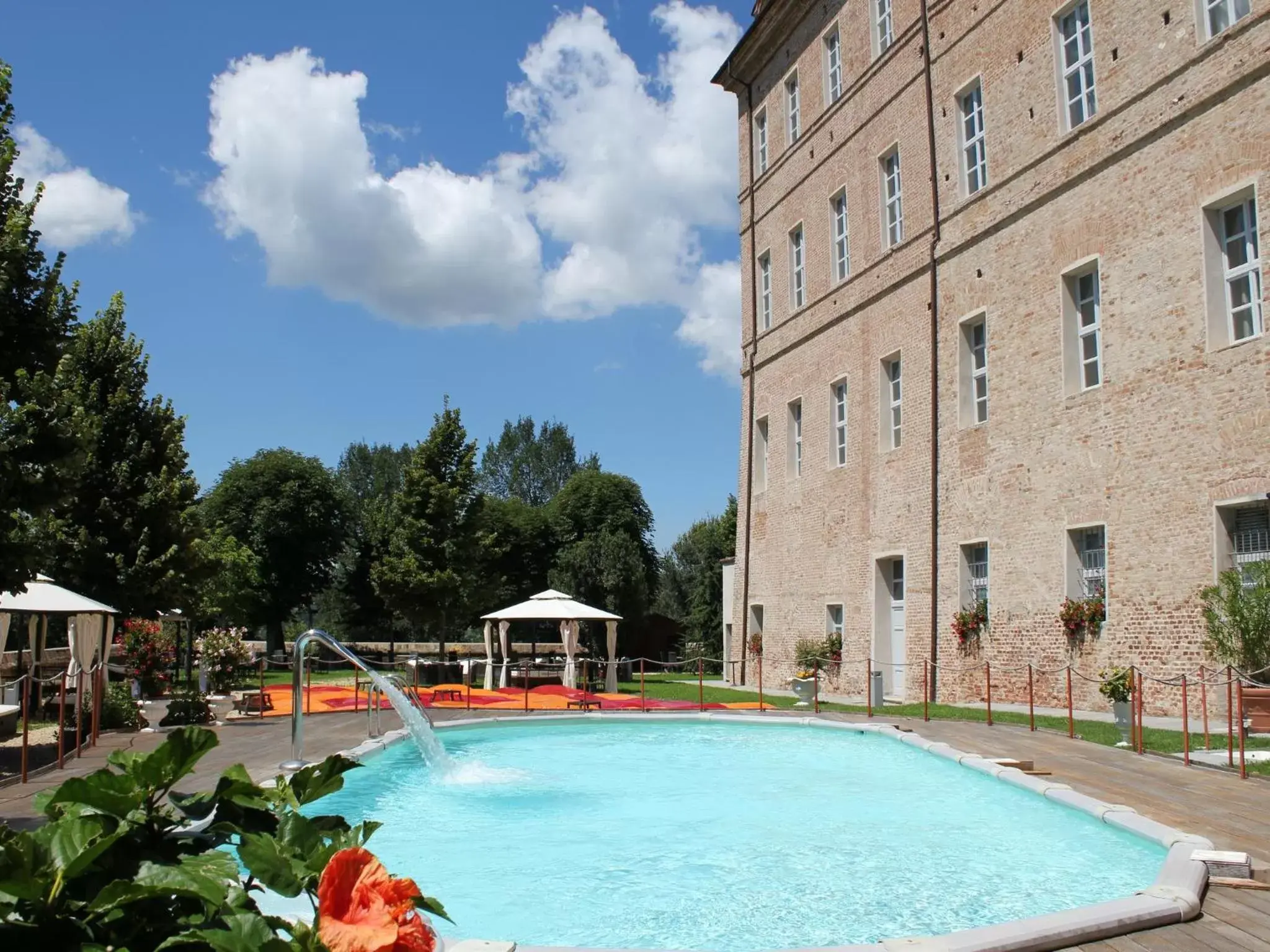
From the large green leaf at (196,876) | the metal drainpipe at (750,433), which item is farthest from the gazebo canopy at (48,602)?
the metal drainpipe at (750,433)

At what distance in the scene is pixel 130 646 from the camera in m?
18.6

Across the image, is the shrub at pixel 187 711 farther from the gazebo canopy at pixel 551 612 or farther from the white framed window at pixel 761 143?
the white framed window at pixel 761 143

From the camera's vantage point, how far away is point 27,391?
757 centimetres

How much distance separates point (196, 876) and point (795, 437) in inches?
1071

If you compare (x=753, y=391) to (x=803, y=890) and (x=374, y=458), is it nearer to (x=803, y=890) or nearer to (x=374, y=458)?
(x=803, y=890)

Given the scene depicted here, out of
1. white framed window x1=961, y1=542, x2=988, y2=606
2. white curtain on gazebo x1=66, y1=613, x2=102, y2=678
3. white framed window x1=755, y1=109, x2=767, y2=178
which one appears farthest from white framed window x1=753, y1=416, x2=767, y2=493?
white curtain on gazebo x1=66, y1=613, x2=102, y2=678

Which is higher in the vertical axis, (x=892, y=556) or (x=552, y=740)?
(x=892, y=556)

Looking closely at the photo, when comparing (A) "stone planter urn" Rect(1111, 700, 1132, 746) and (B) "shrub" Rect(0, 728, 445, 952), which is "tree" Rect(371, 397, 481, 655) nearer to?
(A) "stone planter urn" Rect(1111, 700, 1132, 746)

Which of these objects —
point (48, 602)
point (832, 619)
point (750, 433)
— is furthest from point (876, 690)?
point (48, 602)

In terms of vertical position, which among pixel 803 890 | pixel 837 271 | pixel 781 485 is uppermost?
pixel 837 271

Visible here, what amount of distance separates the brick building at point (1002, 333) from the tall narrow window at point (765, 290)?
0.11m

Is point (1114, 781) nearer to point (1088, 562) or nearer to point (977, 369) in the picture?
point (1088, 562)

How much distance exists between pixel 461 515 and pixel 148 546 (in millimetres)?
15439

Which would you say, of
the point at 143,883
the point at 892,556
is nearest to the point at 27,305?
the point at 143,883
